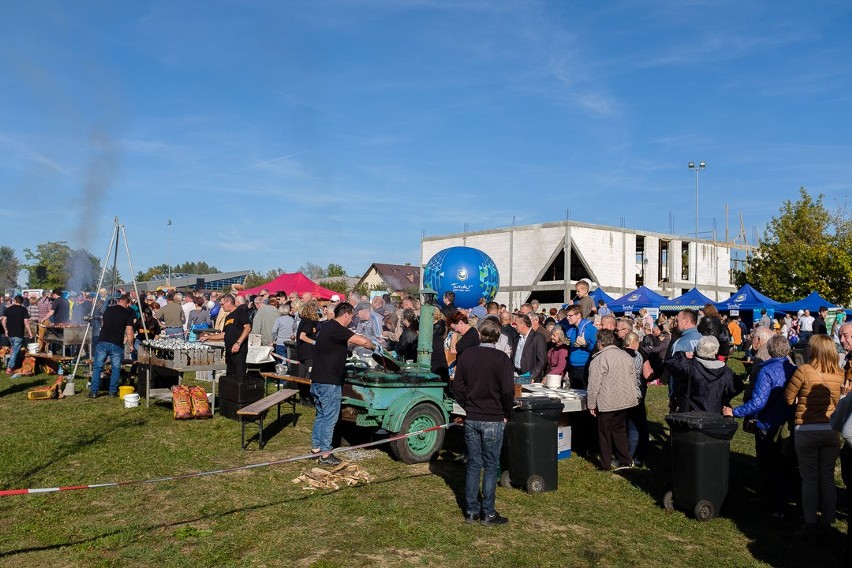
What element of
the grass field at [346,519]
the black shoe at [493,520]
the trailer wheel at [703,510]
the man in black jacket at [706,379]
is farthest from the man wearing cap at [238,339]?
the trailer wheel at [703,510]

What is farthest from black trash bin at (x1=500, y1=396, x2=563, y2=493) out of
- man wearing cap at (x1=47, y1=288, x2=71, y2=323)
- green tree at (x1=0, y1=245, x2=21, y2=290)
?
green tree at (x1=0, y1=245, x2=21, y2=290)

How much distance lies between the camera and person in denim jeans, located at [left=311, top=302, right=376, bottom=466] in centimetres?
789

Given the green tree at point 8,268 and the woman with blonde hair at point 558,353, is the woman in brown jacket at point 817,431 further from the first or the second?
the green tree at point 8,268

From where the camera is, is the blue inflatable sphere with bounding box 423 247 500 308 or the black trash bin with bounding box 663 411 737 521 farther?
Answer: the blue inflatable sphere with bounding box 423 247 500 308

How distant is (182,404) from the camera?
1073 cm

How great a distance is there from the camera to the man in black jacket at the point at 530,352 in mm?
10578

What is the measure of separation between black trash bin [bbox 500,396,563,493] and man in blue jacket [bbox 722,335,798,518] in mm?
1802

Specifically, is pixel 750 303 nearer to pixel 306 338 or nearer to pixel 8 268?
pixel 306 338

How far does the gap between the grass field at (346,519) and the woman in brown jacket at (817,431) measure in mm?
328

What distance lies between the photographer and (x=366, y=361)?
8891 mm

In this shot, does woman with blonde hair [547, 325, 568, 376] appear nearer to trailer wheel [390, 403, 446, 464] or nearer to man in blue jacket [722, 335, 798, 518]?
trailer wheel [390, 403, 446, 464]

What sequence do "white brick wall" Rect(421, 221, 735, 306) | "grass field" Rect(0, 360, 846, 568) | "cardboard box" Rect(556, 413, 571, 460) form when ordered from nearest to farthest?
"grass field" Rect(0, 360, 846, 568), "cardboard box" Rect(556, 413, 571, 460), "white brick wall" Rect(421, 221, 735, 306)

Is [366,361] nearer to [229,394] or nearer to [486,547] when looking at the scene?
[229,394]

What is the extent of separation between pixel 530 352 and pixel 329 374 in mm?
3875
